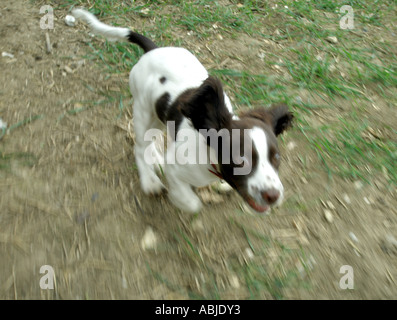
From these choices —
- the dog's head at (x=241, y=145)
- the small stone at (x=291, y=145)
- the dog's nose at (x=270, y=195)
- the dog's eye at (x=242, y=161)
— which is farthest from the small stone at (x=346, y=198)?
the dog's eye at (x=242, y=161)

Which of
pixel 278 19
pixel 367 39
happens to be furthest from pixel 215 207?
pixel 367 39

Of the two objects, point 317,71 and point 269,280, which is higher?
point 317,71

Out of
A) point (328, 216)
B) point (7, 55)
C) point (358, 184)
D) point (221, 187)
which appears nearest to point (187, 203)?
point (221, 187)

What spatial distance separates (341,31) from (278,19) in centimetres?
93

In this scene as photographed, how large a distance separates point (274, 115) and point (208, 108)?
0.48 meters

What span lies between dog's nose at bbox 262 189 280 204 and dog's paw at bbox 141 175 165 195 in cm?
99

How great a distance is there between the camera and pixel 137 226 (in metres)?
2.20

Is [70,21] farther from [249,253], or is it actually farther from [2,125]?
[249,253]

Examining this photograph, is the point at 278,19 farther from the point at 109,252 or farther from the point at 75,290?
the point at 75,290

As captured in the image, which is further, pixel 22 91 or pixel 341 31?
pixel 341 31
